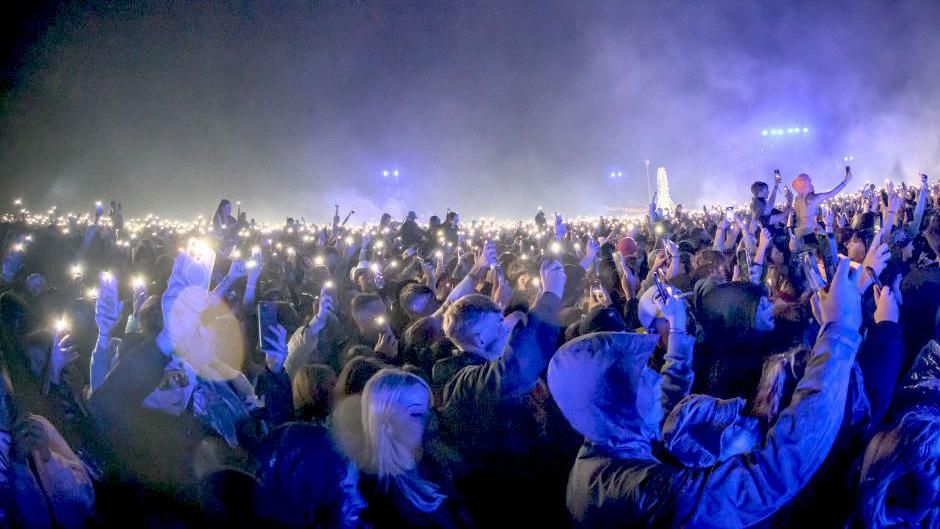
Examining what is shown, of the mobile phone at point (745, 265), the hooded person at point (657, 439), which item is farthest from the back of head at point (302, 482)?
the mobile phone at point (745, 265)

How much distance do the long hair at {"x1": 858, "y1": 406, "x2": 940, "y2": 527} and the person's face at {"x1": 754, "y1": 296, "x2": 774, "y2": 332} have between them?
1291mm

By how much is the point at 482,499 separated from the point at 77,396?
2.94 meters

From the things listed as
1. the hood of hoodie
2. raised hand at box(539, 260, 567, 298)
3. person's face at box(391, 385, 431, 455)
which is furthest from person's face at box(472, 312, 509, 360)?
the hood of hoodie

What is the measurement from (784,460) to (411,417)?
4.66ft

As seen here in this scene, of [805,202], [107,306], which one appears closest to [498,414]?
[107,306]

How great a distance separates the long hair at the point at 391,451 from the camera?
2.48 meters

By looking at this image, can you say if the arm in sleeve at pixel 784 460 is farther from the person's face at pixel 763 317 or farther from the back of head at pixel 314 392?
the back of head at pixel 314 392

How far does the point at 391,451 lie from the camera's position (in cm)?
250

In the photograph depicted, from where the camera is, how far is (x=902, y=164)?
3656cm

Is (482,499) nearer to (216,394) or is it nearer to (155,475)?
(216,394)

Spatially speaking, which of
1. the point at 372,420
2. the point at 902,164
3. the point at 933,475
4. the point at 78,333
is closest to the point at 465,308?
the point at 372,420

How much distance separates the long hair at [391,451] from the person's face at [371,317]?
6.07 ft

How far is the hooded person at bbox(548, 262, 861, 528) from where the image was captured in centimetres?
175

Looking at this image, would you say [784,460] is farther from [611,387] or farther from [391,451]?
[391,451]
